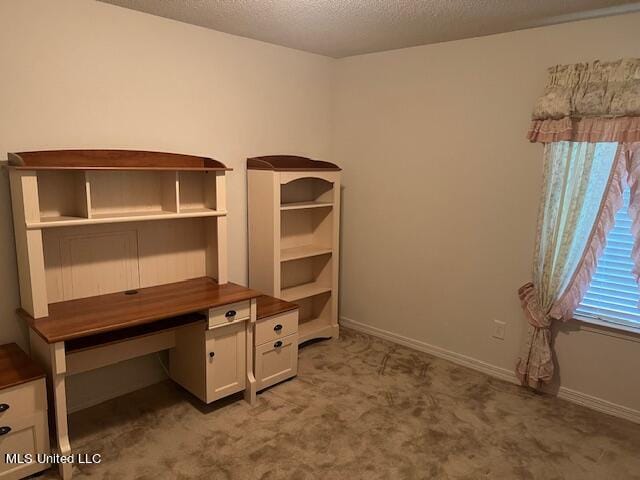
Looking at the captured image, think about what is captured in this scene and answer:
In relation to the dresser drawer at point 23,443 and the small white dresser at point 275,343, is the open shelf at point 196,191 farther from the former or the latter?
the dresser drawer at point 23,443

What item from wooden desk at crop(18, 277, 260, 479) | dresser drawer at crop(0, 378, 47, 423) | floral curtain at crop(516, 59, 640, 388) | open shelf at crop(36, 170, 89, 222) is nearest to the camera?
dresser drawer at crop(0, 378, 47, 423)

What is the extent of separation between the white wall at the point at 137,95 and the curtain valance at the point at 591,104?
1878 millimetres

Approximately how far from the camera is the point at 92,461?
2340 mm

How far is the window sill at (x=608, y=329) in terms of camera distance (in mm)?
2775

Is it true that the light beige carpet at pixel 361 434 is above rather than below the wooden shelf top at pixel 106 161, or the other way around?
below

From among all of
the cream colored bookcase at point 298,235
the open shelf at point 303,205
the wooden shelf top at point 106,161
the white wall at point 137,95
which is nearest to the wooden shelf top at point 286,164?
the cream colored bookcase at point 298,235

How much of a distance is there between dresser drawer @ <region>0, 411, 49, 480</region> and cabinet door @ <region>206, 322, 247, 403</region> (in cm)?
87

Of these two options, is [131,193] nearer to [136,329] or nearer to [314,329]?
[136,329]

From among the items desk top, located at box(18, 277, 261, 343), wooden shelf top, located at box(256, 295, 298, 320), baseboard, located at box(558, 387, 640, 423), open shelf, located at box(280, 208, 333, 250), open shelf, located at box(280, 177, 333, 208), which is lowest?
baseboard, located at box(558, 387, 640, 423)

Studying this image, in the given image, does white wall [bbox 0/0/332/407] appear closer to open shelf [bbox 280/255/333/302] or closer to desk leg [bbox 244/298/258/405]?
open shelf [bbox 280/255/333/302]

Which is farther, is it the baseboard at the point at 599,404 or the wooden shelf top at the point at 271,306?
the wooden shelf top at the point at 271,306

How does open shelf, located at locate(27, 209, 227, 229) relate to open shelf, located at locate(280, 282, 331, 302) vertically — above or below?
above

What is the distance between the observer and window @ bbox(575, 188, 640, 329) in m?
2.77

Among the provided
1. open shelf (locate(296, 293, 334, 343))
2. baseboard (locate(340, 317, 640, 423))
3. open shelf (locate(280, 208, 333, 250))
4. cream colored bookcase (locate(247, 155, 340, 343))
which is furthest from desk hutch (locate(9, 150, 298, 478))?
baseboard (locate(340, 317, 640, 423))
